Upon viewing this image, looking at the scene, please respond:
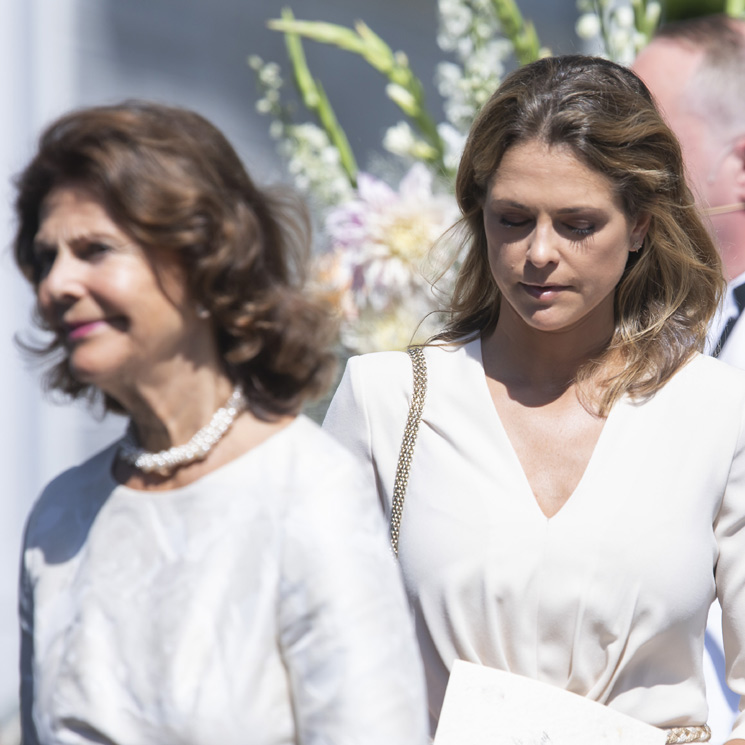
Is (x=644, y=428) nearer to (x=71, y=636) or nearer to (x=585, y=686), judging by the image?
(x=585, y=686)

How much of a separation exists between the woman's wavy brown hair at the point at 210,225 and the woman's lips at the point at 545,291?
52 centimetres

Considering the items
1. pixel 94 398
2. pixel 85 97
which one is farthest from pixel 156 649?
pixel 85 97

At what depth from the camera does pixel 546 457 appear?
6.56ft

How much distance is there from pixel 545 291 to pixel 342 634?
33.5 inches

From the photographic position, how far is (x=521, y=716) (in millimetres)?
1821

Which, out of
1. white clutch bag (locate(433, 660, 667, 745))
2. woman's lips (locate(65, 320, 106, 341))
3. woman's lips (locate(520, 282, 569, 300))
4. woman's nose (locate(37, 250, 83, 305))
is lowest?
white clutch bag (locate(433, 660, 667, 745))

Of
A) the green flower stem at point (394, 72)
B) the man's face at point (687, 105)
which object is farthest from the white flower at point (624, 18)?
the green flower stem at point (394, 72)

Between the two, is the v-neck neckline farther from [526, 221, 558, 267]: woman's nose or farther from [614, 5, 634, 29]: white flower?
[614, 5, 634, 29]: white flower

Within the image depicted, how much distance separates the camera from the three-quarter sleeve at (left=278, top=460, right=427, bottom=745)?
4.18ft

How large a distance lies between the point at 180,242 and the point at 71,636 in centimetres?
48

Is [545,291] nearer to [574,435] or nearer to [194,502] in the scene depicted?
[574,435]

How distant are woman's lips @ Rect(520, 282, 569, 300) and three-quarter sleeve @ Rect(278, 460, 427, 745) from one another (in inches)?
29.0

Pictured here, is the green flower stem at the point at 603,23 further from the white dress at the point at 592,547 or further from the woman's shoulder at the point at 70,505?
the woman's shoulder at the point at 70,505

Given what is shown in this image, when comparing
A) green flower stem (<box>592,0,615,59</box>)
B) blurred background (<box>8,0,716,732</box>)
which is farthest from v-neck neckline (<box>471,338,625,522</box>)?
blurred background (<box>8,0,716,732</box>)
